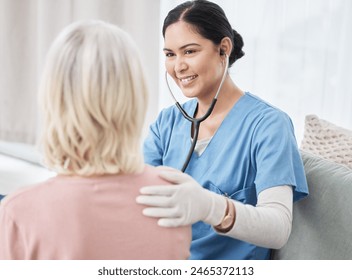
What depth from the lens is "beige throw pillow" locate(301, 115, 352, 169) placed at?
1.31 m

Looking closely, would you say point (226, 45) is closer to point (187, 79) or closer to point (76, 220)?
point (187, 79)

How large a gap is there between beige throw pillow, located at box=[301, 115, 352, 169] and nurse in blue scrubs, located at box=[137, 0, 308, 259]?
0.15 meters

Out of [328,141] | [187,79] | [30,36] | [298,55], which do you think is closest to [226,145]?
[187,79]

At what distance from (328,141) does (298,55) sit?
1057 millimetres

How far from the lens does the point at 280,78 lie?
2369 millimetres

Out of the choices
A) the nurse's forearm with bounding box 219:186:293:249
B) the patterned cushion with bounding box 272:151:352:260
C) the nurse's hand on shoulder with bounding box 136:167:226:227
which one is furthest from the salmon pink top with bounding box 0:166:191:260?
the patterned cushion with bounding box 272:151:352:260

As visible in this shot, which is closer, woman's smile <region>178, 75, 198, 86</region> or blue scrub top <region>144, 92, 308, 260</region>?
blue scrub top <region>144, 92, 308, 260</region>

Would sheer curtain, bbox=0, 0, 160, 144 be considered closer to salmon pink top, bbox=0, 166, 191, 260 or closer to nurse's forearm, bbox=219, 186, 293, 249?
nurse's forearm, bbox=219, 186, 293, 249

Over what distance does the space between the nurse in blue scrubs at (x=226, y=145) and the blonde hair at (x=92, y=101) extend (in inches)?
13.0

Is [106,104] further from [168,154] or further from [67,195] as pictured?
[168,154]

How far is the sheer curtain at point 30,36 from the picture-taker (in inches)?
76.5

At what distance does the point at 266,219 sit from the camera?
1.06 m
